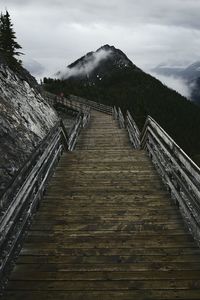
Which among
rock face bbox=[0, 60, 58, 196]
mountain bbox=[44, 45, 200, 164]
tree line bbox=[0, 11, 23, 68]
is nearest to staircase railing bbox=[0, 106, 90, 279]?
rock face bbox=[0, 60, 58, 196]

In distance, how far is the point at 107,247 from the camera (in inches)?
217

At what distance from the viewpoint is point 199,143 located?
117 meters

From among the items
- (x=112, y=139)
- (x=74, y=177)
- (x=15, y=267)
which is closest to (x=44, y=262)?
(x=15, y=267)

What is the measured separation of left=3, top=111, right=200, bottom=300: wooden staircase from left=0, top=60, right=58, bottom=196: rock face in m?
1.82

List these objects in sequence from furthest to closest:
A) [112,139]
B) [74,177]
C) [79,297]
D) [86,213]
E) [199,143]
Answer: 1. [199,143]
2. [112,139]
3. [74,177]
4. [86,213]
5. [79,297]

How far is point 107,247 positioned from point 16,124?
27.8 feet

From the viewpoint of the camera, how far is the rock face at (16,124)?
1042 centimetres

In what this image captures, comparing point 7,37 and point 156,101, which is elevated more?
point 7,37

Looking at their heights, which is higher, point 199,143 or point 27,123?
point 27,123

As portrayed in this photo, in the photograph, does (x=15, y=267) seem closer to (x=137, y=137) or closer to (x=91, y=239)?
(x=91, y=239)

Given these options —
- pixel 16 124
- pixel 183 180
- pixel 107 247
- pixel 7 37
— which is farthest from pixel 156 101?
pixel 107 247

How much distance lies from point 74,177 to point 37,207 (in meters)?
2.32

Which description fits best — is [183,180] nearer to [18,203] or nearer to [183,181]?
[183,181]

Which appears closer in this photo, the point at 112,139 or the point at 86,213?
the point at 86,213
